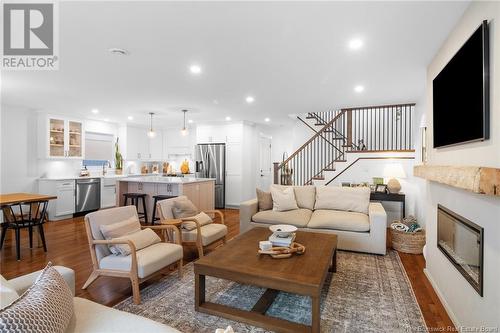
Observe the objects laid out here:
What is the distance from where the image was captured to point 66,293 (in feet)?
→ 4.62

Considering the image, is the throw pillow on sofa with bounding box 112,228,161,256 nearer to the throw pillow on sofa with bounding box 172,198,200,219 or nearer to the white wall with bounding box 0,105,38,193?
the throw pillow on sofa with bounding box 172,198,200,219

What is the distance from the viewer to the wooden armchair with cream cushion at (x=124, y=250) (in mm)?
2473

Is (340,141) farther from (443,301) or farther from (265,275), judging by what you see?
(265,275)

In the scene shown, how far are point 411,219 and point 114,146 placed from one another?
25.9 ft

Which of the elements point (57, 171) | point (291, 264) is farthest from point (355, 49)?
point (57, 171)

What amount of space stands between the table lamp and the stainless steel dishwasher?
6909mm

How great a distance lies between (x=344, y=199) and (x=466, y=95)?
2705 mm

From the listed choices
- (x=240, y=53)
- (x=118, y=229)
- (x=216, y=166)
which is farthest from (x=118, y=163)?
(x=240, y=53)

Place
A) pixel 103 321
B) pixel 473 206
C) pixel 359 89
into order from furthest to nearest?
pixel 359 89, pixel 473 206, pixel 103 321

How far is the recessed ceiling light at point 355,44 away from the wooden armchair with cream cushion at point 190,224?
2723mm

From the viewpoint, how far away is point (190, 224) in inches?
142

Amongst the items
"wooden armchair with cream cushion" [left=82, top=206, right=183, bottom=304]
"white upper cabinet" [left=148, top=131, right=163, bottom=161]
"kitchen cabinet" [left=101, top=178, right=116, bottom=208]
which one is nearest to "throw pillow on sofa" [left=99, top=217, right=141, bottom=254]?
"wooden armchair with cream cushion" [left=82, top=206, right=183, bottom=304]

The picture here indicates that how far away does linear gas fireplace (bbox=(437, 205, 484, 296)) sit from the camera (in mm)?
1804

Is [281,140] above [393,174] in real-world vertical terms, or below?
above
